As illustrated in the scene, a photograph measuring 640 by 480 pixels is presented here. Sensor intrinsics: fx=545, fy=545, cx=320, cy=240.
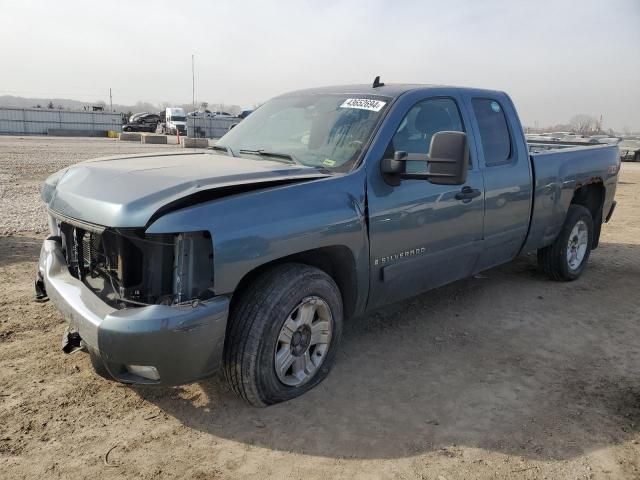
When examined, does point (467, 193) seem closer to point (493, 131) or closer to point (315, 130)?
point (493, 131)

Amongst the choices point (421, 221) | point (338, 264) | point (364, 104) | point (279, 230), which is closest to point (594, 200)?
point (421, 221)

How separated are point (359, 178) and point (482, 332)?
73.8 inches

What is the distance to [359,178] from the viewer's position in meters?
3.40

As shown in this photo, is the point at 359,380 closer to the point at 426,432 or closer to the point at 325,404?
the point at 325,404

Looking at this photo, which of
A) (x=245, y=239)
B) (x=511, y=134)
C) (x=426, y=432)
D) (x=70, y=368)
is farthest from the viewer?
(x=511, y=134)

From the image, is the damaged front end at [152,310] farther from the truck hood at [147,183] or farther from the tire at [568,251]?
the tire at [568,251]

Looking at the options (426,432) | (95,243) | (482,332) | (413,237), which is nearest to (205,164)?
(95,243)

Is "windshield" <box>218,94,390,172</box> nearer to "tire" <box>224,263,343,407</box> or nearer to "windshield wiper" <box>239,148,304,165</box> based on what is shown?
"windshield wiper" <box>239,148,304,165</box>

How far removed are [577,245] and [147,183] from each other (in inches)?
191

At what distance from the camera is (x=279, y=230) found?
2.93m

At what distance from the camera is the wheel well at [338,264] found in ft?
10.9

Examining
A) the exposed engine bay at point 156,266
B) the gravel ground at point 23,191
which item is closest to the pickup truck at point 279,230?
the exposed engine bay at point 156,266

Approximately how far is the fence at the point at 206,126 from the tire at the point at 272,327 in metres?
35.4

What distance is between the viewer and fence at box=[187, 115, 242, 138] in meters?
37.8
